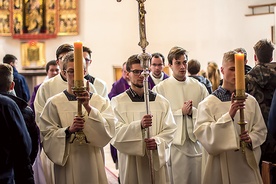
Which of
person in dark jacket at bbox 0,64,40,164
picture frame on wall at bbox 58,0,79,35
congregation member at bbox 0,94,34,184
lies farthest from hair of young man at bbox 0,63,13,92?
picture frame on wall at bbox 58,0,79,35

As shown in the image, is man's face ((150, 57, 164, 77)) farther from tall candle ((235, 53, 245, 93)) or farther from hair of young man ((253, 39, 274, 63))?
tall candle ((235, 53, 245, 93))

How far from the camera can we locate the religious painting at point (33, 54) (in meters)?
15.4

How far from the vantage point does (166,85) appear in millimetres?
6508

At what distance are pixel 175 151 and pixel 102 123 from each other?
178cm

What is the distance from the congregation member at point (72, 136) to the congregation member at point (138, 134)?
29cm

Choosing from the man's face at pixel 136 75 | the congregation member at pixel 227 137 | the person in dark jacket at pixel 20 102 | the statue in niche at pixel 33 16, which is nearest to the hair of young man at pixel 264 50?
the congregation member at pixel 227 137

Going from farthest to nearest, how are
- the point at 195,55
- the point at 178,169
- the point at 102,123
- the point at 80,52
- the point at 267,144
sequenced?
the point at 195,55, the point at 178,169, the point at 267,144, the point at 102,123, the point at 80,52

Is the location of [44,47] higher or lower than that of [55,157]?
higher

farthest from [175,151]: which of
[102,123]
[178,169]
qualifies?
[102,123]

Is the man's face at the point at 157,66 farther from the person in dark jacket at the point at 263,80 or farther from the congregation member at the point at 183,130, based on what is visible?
the person in dark jacket at the point at 263,80

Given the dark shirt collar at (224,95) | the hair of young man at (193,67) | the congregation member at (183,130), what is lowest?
the congregation member at (183,130)

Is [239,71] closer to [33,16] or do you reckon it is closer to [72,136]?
[72,136]

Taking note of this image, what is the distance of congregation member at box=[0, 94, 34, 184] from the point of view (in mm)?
4070

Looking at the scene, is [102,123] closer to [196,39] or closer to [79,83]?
[79,83]
